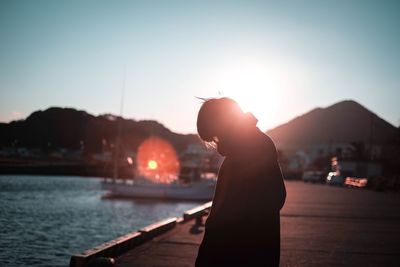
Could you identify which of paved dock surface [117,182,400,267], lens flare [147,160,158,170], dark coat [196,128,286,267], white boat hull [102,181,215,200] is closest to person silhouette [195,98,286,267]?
dark coat [196,128,286,267]

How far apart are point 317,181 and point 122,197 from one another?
30615mm

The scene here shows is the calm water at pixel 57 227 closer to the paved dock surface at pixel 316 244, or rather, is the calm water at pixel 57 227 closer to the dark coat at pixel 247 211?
the paved dock surface at pixel 316 244

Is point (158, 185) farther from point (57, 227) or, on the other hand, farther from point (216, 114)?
point (216, 114)

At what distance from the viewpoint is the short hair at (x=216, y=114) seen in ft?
10.4

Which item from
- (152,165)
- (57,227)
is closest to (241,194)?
(57,227)

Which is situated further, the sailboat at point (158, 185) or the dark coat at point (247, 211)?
the sailboat at point (158, 185)

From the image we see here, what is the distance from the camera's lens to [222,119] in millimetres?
3182

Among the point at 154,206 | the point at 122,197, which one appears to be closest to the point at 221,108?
the point at 154,206

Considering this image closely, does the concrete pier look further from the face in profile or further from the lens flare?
the lens flare

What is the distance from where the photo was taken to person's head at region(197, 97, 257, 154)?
3172 mm

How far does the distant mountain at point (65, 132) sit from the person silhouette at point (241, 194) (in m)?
0.89

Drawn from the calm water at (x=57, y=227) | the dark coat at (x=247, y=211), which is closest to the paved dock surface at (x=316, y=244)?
the calm water at (x=57, y=227)

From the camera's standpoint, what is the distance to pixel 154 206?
144 feet

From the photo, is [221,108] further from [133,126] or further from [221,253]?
[133,126]
